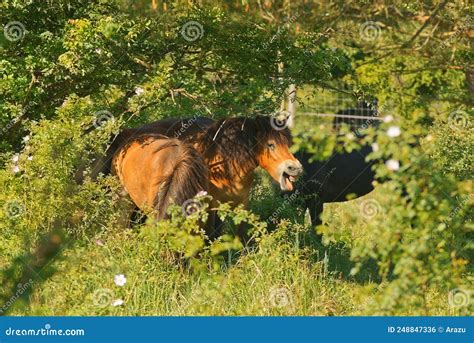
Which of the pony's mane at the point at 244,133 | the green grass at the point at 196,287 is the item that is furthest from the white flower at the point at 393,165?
the pony's mane at the point at 244,133

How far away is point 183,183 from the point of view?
25.6 feet

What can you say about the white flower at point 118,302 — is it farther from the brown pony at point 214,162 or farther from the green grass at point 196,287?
the brown pony at point 214,162

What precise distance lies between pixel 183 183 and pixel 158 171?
2.56ft

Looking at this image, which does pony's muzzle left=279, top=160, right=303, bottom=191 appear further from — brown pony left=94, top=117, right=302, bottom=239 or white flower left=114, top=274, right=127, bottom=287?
white flower left=114, top=274, right=127, bottom=287

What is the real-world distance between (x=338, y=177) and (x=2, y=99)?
3.90 metres

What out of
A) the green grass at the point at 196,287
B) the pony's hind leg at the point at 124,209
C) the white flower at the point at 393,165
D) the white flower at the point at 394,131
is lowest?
the pony's hind leg at the point at 124,209

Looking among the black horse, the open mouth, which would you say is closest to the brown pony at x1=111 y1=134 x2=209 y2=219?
the open mouth

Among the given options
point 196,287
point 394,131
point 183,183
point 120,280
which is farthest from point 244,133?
point 394,131

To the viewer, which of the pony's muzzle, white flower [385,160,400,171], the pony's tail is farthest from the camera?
the pony's muzzle

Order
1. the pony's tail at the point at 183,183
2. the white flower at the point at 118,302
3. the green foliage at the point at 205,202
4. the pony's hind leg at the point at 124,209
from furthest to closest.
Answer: the pony's hind leg at the point at 124,209, the pony's tail at the point at 183,183, the white flower at the point at 118,302, the green foliage at the point at 205,202

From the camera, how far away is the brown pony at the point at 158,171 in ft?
25.6

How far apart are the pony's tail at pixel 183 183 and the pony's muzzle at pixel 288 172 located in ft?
2.30

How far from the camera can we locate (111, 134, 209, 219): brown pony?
7.80m

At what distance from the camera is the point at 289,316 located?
600 centimetres
